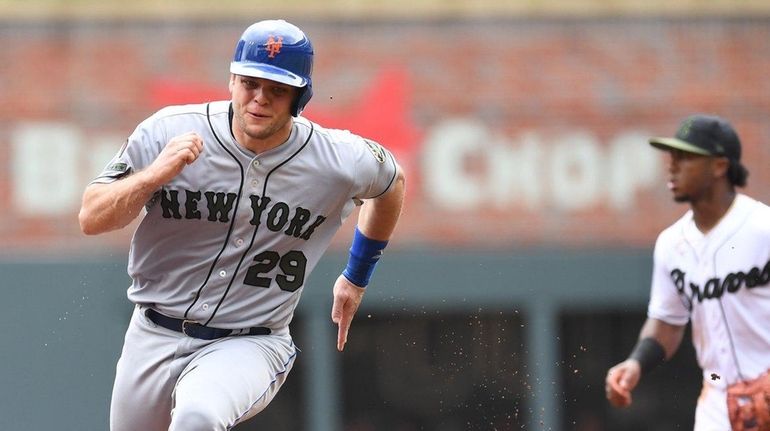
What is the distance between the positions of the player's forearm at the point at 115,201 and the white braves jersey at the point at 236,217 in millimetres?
256

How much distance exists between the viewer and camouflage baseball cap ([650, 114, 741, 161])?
6.19 meters

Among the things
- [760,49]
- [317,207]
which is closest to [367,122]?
[760,49]

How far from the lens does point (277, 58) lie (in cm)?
472

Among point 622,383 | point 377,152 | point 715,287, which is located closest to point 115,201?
point 377,152

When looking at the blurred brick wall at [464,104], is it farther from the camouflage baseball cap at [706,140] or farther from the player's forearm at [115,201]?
the player's forearm at [115,201]

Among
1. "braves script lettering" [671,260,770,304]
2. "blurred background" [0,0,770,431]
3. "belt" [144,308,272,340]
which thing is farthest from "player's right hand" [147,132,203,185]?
"blurred background" [0,0,770,431]

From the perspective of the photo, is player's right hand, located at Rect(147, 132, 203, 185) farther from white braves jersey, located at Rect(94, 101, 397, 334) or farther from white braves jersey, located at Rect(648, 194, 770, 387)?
white braves jersey, located at Rect(648, 194, 770, 387)

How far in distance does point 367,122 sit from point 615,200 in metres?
1.98

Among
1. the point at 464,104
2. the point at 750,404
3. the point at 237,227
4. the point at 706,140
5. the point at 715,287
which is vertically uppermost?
the point at 464,104

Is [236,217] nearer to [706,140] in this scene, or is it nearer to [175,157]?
[175,157]

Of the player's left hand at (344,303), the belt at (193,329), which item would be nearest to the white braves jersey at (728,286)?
the player's left hand at (344,303)

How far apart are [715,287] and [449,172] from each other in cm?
521

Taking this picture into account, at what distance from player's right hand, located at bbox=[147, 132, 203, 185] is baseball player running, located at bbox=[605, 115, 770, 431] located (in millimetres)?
2296

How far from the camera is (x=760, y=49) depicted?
1134cm
